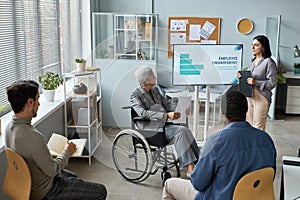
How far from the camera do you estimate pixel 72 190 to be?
103 inches

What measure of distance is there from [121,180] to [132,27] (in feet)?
8.80

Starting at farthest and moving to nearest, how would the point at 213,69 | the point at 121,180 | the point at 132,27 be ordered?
the point at 132,27, the point at 213,69, the point at 121,180

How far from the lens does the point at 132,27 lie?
18.9 ft

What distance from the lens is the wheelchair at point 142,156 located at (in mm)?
3549

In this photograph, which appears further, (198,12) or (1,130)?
(198,12)

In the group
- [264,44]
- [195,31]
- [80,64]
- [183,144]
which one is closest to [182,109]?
[183,144]

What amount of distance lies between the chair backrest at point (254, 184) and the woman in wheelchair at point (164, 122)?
145 centimetres

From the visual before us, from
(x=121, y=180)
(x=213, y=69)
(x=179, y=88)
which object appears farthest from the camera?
(x=179, y=88)

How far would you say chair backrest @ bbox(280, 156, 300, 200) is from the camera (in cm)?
221

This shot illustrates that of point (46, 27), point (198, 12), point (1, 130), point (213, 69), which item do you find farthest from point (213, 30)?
point (1, 130)

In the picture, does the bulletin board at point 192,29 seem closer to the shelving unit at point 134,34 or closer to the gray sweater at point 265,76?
the shelving unit at point 134,34

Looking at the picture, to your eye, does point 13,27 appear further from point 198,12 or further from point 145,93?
point 198,12

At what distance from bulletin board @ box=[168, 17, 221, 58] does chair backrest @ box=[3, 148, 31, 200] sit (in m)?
4.47

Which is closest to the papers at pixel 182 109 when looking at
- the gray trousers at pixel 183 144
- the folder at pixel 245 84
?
the gray trousers at pixel 183 144
